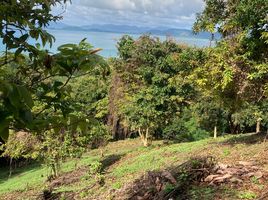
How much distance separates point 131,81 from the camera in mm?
23812

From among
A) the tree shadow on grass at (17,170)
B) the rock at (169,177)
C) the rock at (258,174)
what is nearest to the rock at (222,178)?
the rock at (258,174)

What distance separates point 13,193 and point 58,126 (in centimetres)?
1264

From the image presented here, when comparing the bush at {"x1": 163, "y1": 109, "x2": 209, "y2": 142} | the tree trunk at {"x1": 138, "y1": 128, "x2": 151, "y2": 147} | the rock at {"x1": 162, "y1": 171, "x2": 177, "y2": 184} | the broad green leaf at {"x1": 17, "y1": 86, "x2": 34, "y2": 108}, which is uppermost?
the broad green leaf at {"x1": 17, "y1": 86, "x2": 34, "y2": 108}

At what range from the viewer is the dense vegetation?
6.16 feet

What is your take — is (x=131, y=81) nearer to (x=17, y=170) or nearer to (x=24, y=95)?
(x=17, y=170)

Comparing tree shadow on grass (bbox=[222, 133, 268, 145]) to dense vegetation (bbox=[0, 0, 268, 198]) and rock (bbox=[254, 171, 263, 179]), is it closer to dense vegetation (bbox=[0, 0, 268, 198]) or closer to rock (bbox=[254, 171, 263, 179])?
dense vegetation (bbox=[0, 0, 268, 198])

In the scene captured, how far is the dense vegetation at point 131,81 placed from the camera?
6.16 feet

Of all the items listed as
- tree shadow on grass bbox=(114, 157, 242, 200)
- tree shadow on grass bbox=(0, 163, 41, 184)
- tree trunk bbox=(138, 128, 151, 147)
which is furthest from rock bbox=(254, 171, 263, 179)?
tree shadow on grass bbox=(0, 163, 41, 184)

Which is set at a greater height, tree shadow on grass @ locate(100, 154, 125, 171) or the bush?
tree shadow on grass @ locate(100, 154, 125, 171)

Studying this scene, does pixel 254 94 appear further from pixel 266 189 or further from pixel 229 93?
pixel 266 189

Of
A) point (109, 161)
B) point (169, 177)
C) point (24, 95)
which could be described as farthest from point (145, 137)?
point (24, 95)

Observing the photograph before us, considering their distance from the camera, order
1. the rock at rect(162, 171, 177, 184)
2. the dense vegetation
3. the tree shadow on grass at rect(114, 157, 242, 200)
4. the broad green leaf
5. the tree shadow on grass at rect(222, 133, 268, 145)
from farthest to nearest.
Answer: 1. the tree shadow on grass at rect(222, 133, 268, 145)
2. the rock at rect(162, 171, 177, 184)
3. the tree shadow on grass at rect(114, 157, 242, 200)
4. the dense vegetation
5. the broad green leaf

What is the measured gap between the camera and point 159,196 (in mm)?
5598

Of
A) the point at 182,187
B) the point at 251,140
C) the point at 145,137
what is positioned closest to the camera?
the point at 182,187
